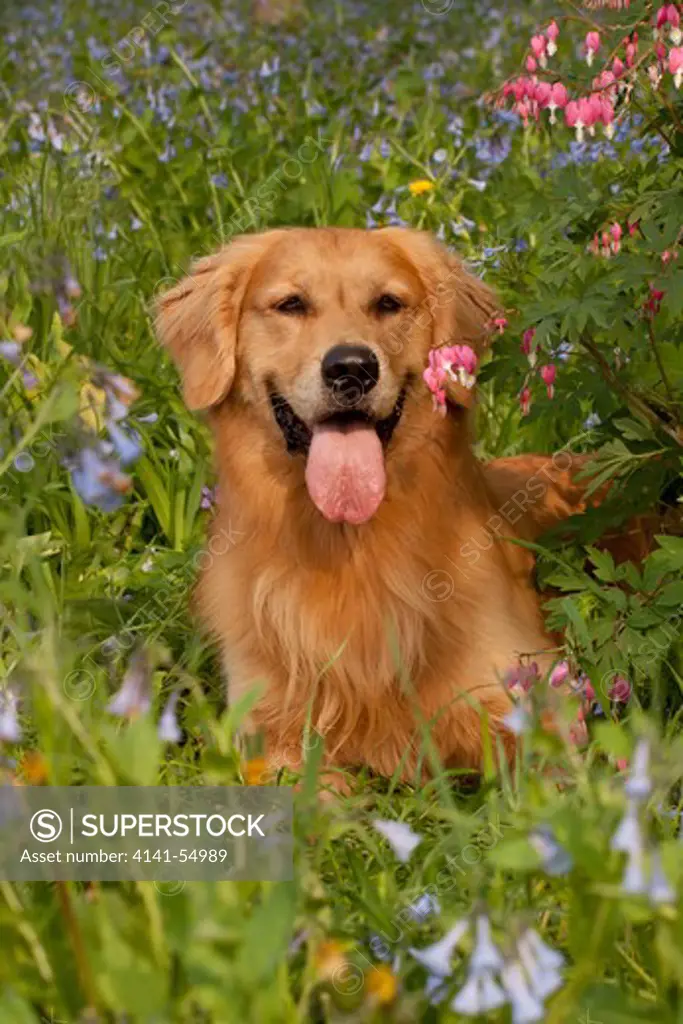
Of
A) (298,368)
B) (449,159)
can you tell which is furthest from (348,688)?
(449,159)

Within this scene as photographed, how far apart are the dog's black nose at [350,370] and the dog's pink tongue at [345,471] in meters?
0.11

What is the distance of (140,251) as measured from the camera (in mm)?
5652

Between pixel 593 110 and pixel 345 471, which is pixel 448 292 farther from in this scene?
pixel 593 110

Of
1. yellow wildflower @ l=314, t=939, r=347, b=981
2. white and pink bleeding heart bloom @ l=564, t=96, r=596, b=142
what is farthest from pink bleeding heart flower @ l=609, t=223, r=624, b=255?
yellow wildflower @ l=314, t=939, r=347, b=981

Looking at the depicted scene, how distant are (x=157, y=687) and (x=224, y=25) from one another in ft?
24.2

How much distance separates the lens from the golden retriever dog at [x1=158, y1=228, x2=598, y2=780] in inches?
140

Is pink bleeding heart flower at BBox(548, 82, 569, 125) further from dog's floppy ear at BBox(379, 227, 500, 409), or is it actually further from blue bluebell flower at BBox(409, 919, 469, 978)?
blue bluebell flower at BBox(409, 919, 469, 978)

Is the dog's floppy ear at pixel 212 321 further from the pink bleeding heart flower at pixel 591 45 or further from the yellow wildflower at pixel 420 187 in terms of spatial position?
the yellow wildflower at pixel 420 187

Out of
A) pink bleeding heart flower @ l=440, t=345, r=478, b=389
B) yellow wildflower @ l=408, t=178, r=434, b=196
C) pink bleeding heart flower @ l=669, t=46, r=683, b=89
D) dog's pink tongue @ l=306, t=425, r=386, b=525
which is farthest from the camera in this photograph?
yellow wildflower @ l=408, t=178, r=434, b=196

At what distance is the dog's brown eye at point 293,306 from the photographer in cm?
365

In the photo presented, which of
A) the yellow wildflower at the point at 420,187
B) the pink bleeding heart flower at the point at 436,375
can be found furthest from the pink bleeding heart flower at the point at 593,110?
the yellow wildflower at the point at 420,187

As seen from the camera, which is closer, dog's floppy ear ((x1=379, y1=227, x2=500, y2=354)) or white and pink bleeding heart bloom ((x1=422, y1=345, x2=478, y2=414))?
white and pink bleeding heart bloom ((x1=422, y1=345, x2=478, y2=414))

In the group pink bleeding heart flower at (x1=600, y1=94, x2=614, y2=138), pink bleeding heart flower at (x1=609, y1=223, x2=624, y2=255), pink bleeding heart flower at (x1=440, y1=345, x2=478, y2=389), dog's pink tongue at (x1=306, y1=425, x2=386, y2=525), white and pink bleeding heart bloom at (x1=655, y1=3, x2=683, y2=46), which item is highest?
white and pink bleeding heart bloom at (x1=655, y1=3, x2=683, y2=46)

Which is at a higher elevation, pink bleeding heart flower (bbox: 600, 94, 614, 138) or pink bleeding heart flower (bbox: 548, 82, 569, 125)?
pink bleeding heart flower (bbox: 548, 82, 569, 125)
